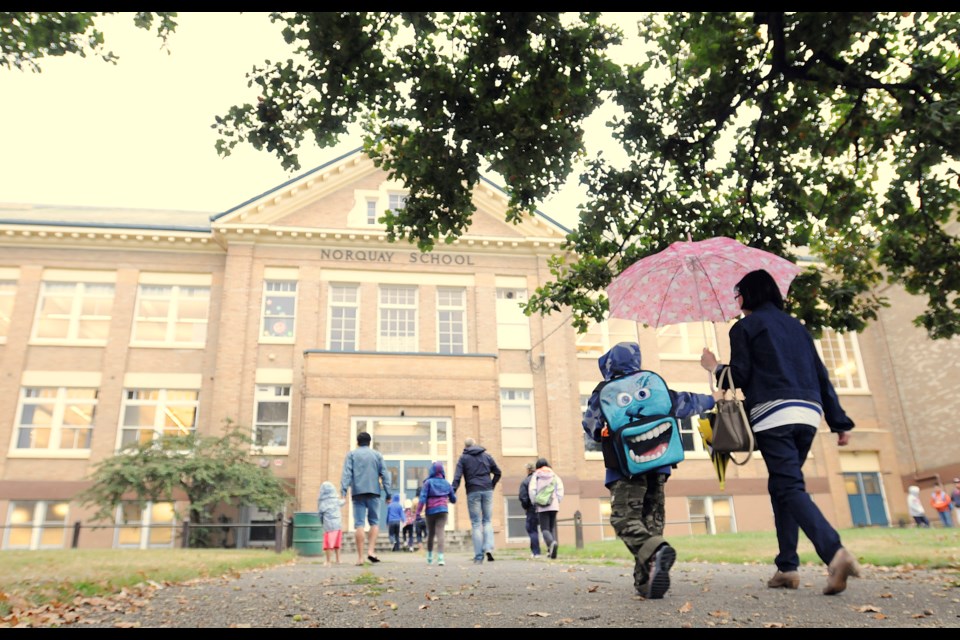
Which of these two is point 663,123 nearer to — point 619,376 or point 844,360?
point 619,376

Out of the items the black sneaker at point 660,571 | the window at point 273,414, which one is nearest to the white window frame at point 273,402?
the window at point 273,414

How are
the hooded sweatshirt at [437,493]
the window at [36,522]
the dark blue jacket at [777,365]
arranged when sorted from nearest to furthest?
1. the dark blue jacket at [777,365]
2. the hooded sweatshirt at [437,493]
3. the window at [36,522]

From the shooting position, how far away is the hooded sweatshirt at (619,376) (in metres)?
5.19

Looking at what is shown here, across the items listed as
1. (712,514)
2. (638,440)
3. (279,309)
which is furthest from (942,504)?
(279,309)

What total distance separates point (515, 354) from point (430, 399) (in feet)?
13.7

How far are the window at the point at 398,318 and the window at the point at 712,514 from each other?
11.6 metres

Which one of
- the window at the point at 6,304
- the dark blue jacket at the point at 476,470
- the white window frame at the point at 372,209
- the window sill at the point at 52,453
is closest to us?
the dark blue jacket at the point at 476,470

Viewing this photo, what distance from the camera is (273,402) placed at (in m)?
23.8

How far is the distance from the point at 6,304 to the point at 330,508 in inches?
711

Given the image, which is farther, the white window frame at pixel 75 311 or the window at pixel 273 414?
the white window frame at pixel 75 311

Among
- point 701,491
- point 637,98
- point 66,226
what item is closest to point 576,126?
point 637,98

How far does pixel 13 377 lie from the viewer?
23203 mm

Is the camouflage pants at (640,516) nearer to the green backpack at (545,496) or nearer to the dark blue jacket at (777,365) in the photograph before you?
the dark blue jacket at (777,365)


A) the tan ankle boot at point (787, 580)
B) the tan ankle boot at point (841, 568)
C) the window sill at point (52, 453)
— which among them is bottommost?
the tan ankle boot at point (787, 580)
